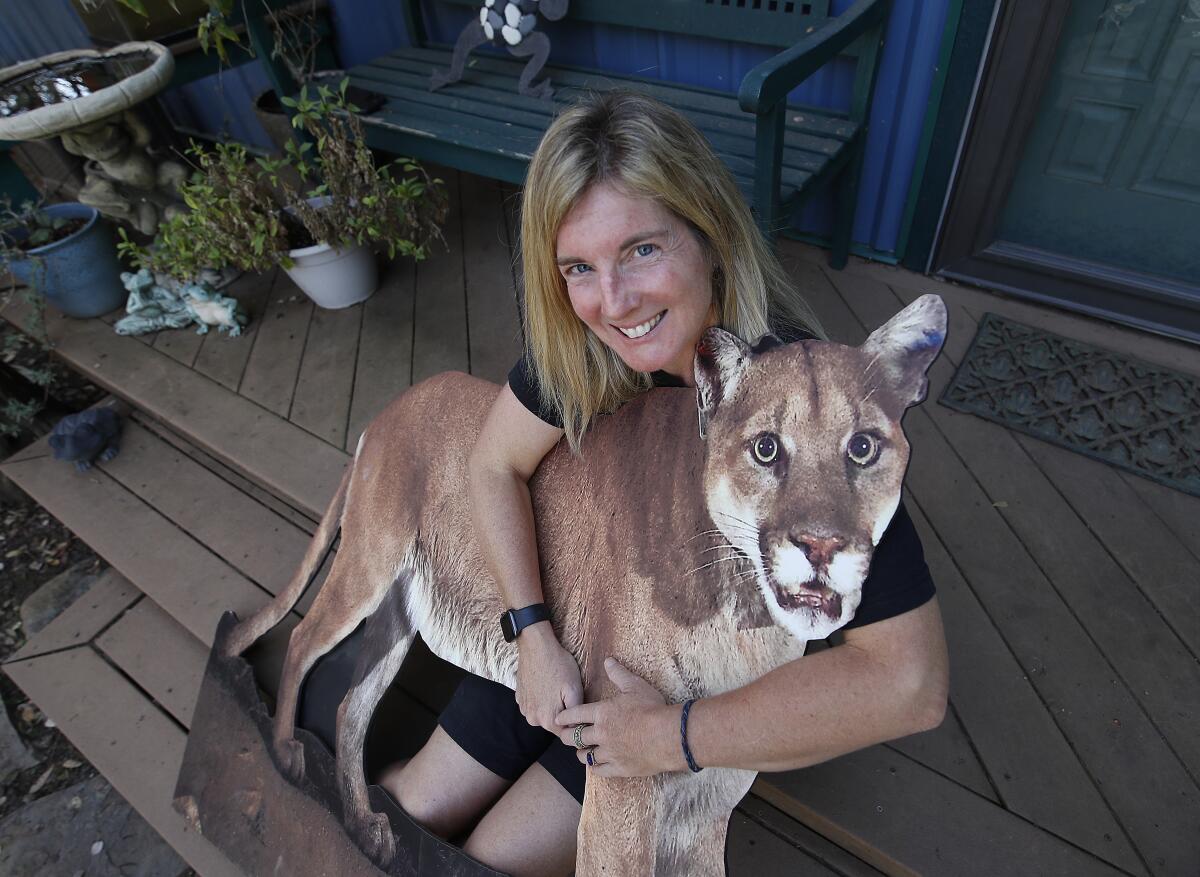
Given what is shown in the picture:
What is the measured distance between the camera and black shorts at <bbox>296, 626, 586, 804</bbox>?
127 cm

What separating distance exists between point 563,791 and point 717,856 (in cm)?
34

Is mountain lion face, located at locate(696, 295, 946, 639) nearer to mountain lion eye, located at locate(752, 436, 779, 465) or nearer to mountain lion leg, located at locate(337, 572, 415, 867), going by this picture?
mountain lion eye, located at locate(752, 436, 779, 465)

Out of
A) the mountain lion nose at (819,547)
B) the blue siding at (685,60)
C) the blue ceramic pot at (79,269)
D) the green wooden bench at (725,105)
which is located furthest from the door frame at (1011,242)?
the blue ceramic pot at (79,269)

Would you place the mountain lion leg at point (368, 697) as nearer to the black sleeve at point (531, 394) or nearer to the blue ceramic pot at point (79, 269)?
the black sleeve at point (531, 394)

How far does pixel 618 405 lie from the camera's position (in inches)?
43.7

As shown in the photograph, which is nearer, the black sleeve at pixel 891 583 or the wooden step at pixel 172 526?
the black sleeve at pixel 891 583

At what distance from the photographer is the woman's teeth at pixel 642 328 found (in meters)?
0.93

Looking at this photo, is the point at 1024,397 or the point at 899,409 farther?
the point at 1024,397

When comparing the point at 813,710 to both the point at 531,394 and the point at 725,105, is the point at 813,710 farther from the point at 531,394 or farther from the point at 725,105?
the point at 725,105

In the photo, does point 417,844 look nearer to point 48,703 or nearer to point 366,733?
point 366,733

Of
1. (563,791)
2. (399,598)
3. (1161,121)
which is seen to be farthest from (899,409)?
(1161,121)

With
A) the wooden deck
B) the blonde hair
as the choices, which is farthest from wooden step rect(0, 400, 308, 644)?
the blonde hair

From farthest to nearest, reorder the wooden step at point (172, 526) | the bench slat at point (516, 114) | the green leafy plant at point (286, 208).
Answer: the green leafy plant at point (286, 208) → the bench slat at point (516, 114) → the wooden step at point (172, 526)

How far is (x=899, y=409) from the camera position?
30.7 inches
